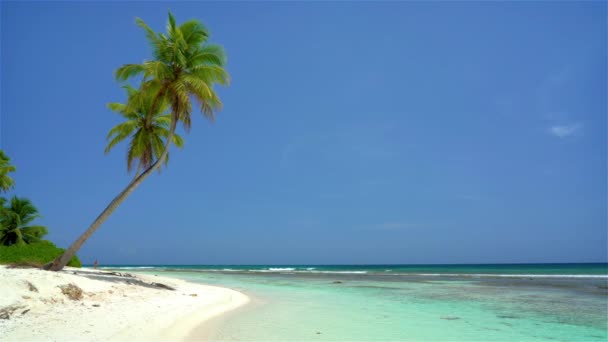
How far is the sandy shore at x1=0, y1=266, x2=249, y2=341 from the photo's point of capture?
5.65 metres

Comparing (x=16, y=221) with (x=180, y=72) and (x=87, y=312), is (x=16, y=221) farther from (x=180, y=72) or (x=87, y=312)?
(x=87, y=312)

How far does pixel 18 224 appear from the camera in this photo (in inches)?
1144

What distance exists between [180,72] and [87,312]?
34.1 ft

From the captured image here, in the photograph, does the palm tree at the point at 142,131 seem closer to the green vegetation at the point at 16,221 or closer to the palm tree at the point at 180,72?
the palm tree at the point at 180,72

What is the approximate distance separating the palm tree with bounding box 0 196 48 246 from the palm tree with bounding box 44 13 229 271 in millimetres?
22771

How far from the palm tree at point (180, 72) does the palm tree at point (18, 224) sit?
22.8 m

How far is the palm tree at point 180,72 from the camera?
1388 centimetres

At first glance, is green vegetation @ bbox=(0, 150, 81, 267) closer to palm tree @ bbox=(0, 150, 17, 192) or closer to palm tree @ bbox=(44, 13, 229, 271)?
palm tree @ bbox=(0, 150, 17, 192)

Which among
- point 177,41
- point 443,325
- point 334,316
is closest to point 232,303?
point 334,316

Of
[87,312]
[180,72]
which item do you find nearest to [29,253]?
[180,72]

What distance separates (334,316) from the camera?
9.10 metres

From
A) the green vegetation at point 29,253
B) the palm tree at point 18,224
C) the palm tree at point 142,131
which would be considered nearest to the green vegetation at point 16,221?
the palm tree at point 18,224

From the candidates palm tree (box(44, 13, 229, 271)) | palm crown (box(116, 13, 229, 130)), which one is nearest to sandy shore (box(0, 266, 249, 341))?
palm tree (box(44, 13, 229, 271))

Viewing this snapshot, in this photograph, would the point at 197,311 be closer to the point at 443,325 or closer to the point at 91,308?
the point at 91,308
